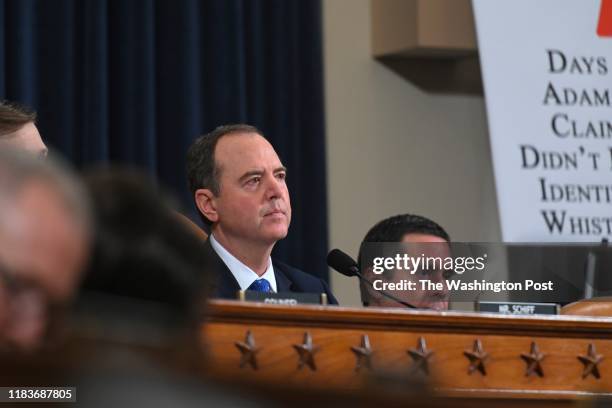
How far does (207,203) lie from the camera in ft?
11.6

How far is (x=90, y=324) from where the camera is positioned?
863 millimetres

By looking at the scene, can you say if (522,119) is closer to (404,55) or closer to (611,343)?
(404,55)

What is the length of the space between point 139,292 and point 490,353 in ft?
5.05

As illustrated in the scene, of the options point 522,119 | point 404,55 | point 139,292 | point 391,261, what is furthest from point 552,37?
point 139,292

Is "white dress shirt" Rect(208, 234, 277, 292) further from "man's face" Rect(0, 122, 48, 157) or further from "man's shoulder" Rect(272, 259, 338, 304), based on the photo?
"man's face" Rect(0, 122, 48, 157)

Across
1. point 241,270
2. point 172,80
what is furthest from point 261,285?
point 172,80

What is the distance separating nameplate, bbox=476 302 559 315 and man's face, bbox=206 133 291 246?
2.76 ft

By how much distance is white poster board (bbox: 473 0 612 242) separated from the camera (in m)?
5.09

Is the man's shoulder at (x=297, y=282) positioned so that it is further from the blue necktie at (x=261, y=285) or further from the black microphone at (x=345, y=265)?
the black microphone at (x=345, y=265)

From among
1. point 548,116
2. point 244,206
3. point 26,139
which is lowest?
point 244,206

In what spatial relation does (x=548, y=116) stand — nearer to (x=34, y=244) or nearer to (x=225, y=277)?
(x=225, y=277)

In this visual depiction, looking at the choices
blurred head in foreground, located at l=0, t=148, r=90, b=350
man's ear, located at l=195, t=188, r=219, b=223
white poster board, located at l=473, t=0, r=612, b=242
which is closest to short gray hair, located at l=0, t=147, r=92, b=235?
blurred head in foreground, located at l=0, t=148, r=90, b=350

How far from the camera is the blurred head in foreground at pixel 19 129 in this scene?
10.0 ft

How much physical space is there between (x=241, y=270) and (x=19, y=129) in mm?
659
